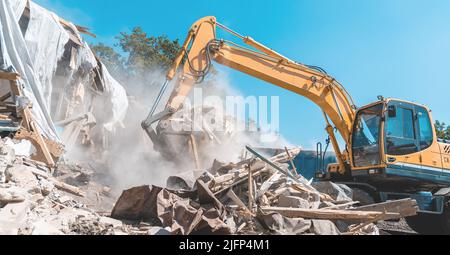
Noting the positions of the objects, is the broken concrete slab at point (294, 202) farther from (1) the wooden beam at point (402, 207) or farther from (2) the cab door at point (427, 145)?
(2) the cab door at point (427, 145)

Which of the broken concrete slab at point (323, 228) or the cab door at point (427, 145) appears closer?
the broken concrete slab at point (323, 228)

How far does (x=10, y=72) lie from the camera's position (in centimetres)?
579

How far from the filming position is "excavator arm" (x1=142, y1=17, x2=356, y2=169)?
7.11 metres

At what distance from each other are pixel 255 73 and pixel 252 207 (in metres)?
3.51

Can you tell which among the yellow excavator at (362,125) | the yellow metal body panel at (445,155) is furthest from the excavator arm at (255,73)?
the yellow metal body panel at (445,155)

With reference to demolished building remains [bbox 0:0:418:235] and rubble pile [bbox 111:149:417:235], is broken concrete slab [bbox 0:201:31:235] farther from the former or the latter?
rubble pile [bbox 111:149:417:235]

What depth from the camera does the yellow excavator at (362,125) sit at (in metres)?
6.78

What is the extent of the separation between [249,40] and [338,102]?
2472mm

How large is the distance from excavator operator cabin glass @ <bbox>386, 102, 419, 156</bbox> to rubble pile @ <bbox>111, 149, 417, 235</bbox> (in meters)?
1.50

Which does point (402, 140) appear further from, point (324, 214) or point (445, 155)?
point (324, 214)

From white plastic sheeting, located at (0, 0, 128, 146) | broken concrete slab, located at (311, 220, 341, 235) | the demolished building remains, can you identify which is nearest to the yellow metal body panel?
the demolished building remains

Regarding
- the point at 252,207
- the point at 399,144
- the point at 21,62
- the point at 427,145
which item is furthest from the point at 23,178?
the point at 427,145
